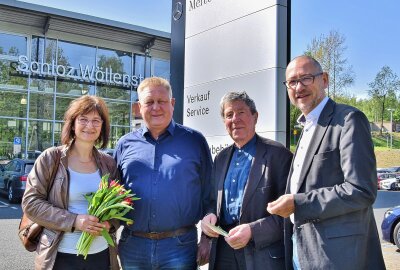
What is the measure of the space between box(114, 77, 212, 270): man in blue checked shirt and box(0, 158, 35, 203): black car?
11.3 meters

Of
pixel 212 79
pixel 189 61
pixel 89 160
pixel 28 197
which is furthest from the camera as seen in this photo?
pixel 189 61

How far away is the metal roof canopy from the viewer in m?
20.1

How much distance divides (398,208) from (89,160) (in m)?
7.81

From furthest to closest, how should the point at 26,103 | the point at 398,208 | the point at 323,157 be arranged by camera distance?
1. the point at 26,103
2. the point at 398,208
3. the point at 323,157

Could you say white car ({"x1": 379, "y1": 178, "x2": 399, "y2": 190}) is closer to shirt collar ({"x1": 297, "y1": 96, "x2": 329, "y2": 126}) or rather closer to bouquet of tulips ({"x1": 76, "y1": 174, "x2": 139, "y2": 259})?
shirt collar ({"x1": 297, "y1": 96, "x2": 329, "y2": 126})

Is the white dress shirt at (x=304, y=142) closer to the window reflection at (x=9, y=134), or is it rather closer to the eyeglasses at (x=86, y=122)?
the eyeglasses at (x=86, y=122)

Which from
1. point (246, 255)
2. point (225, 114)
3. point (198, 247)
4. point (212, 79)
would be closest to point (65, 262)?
point (198, 247)

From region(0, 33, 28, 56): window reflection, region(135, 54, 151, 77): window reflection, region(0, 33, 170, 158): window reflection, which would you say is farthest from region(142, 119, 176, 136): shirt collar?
region(135, 54, 151, 77): window reflection

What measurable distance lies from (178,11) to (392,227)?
22.1ft

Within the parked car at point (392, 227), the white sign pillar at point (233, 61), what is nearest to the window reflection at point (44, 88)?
the parked car at point (392, 227)

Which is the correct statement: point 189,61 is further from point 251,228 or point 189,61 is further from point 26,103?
point 26,103

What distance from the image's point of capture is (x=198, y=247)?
3168 millimetres

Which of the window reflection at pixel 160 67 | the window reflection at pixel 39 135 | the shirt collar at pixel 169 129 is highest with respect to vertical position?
the window reflection at pixel 160 67

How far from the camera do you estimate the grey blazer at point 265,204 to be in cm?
267
